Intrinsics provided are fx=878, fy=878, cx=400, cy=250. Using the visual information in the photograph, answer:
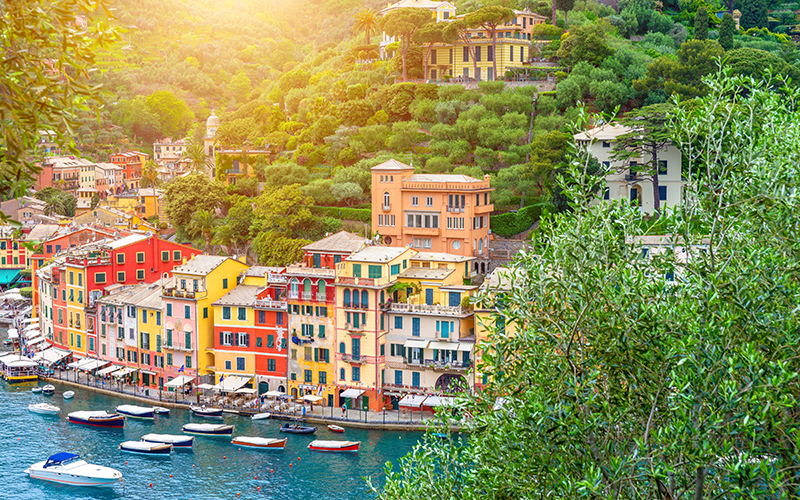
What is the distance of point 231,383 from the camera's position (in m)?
55.9

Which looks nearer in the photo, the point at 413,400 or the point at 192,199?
the point at 413,400

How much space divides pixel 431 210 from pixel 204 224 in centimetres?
2280

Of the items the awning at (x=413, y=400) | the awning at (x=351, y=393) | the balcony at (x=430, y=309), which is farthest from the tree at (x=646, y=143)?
the awning at (x=351, y=393)

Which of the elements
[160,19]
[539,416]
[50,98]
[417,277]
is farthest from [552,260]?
[160,19]

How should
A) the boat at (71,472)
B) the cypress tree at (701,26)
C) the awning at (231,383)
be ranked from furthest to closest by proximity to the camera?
the cypress tree at (701,26)
the awning at (231,383)
the boat at (71,472)

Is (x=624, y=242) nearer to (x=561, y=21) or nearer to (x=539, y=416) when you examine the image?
(x=539, y=416)

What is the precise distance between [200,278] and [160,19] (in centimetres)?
14176

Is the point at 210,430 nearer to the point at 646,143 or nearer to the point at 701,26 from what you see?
the point at 646,143

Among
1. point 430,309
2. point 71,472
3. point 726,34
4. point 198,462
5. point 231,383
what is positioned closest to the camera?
point 71,472

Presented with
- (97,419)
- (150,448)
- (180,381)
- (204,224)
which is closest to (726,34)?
(204,224)

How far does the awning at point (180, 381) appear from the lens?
57094mm

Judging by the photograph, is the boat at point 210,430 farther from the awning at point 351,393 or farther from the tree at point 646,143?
the tree at point 646,143

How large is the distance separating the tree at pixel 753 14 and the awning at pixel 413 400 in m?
75.3

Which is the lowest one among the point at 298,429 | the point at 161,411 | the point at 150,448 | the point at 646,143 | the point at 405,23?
the point at 150,448
